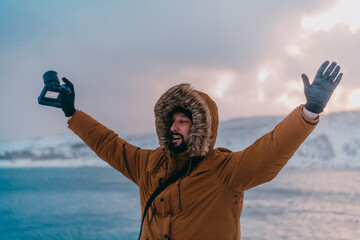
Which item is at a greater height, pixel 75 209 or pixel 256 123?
pixel 256 123

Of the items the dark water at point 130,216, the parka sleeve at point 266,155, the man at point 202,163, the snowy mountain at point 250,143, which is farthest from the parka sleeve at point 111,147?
the snowy mountain at point 250,143

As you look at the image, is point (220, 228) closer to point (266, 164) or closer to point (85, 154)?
point (266, 164)

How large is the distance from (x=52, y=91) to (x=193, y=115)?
32.2 inches

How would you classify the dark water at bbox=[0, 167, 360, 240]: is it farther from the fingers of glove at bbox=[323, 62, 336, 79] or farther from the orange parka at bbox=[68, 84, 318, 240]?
the fingers of glove at bbox=[323, 62, 336, 79]

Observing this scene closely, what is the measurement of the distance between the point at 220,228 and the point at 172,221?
21 centimetres

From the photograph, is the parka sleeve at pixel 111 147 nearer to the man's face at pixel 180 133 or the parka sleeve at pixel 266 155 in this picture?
the man's face at pixel 180 133

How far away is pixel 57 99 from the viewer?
1.98m

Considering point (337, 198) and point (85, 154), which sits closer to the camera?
point (337, 198)

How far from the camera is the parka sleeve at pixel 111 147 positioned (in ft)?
6.17

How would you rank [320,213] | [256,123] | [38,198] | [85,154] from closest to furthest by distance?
[320,213] → [38,198] → [256,123] → [85,154]

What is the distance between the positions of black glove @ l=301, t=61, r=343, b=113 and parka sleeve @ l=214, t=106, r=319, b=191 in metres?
0.05

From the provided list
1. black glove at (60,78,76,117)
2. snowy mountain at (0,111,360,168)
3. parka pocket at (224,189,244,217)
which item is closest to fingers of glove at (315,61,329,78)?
parka pocket at (224,189,244,217)

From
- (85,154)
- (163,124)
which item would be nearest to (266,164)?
(163,124)

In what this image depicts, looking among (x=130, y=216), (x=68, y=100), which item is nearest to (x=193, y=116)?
(x=68, y=100)
